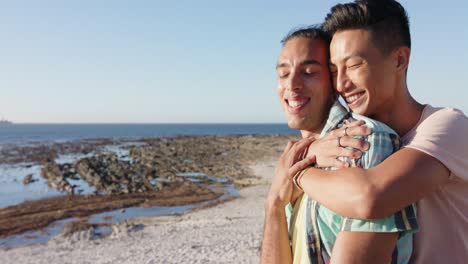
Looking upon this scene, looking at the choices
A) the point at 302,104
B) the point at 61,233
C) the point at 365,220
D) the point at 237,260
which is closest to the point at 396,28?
the point at 302,104

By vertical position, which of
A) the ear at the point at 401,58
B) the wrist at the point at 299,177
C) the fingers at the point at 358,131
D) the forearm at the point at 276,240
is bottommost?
the forearm at the point at 276,240

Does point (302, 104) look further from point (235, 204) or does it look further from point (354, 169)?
point (235, 204)

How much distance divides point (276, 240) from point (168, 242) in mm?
10938

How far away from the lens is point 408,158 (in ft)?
5.81

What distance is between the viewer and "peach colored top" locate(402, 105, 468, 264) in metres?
1.87

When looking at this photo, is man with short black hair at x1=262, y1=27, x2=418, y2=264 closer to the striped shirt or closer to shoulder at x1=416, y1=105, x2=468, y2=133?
the striped shirt

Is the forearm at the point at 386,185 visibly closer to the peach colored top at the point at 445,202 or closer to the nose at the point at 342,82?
the peach colored top at the point at 445,202

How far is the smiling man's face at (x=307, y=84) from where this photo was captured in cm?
256

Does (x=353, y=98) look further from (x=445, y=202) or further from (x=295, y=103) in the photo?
(x=445, y=202)

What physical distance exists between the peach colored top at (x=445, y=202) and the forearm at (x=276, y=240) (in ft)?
2.56

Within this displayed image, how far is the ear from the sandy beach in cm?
914

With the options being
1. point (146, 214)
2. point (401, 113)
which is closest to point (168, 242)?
point (146, 214)

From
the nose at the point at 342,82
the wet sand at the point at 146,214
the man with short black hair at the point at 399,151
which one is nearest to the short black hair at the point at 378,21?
the man with short black hair at the point at 399,151

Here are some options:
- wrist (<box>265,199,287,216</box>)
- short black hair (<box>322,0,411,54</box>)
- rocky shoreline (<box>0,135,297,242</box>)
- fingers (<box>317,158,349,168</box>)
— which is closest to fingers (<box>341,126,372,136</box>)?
fingers (<box>317,158,349,168</box>)
